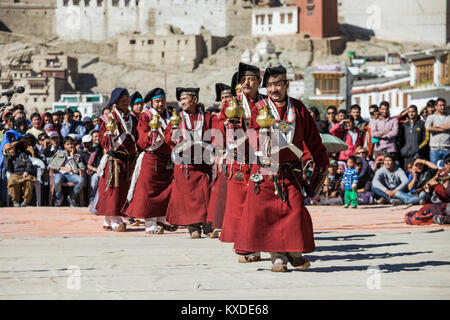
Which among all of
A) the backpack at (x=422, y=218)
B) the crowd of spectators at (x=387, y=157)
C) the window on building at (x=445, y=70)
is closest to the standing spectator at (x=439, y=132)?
the crowd of spectators at (x=387, y=157)

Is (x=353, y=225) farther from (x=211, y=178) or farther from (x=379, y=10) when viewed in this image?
(x=379, y=10)

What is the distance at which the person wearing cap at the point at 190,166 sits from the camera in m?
9.77

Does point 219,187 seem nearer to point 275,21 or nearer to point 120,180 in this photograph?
point 120,180

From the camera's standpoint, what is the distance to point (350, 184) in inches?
567

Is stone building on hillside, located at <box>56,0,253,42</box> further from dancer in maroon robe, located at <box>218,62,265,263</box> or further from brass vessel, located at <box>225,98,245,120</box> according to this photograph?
brass vessel, located at <box>225,98,245,120</box>

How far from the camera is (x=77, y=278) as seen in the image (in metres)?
6.53

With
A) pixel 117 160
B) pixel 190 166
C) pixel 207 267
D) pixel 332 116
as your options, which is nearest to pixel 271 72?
pixel 207 267

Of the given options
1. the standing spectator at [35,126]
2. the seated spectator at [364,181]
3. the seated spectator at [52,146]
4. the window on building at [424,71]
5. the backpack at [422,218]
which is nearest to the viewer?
the backpack at [422,218]

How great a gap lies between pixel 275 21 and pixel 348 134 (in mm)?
77410

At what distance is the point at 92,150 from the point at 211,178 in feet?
20.0

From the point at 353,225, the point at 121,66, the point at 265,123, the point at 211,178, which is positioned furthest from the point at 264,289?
the point at 121,66

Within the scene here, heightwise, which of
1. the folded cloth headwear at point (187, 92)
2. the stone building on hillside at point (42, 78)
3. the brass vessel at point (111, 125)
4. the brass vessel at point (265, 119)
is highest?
the folded cloth headwear at point (187, 92)

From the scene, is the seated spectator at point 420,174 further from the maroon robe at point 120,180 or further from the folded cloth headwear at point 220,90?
the folded cloth headwear at point 220,90

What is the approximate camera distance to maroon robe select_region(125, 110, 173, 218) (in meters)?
10.6
